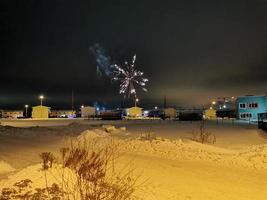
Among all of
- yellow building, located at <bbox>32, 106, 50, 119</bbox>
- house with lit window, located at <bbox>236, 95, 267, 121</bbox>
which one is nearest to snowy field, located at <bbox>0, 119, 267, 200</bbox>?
yellow building, located at <bbox>32, 106, 50, 119</bbox>

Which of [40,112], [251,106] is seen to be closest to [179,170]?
[40,112]

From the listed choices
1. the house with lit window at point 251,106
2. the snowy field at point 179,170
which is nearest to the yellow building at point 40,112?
the house with lit window at point 251,106

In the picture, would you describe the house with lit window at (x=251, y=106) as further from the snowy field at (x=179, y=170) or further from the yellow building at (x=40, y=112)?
the snowy field at (x=179, y=170)

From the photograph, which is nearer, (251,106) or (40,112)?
(40,112)

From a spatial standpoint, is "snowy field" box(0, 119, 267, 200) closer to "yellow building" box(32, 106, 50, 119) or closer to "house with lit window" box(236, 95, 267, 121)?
"yellow building" box(32, 106, 50, 119)

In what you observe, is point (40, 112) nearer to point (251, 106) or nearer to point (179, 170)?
point (251, 106)

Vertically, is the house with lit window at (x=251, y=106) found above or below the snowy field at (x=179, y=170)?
above

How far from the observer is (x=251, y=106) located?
70.8m

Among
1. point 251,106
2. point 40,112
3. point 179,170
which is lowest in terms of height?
point 179,170

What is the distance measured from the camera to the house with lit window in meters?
68.9

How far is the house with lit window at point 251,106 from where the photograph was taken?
68.9 m

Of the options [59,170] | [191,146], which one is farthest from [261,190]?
[191,146]

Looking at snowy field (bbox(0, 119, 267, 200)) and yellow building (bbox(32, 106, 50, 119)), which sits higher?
yellow building (bbox(32, 106, 50, 119))

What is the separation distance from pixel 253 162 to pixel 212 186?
4.40 metres
